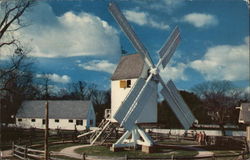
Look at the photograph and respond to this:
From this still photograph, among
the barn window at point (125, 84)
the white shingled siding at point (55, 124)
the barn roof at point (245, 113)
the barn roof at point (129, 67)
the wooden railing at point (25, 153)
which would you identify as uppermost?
the barn roof at point (129, 67)

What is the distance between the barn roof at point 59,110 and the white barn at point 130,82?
21032mm

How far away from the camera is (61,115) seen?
41.2 meters

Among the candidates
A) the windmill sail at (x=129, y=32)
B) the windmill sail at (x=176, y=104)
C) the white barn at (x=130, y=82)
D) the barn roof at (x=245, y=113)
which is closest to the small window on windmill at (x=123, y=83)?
the white barn at (x=130, y=82)

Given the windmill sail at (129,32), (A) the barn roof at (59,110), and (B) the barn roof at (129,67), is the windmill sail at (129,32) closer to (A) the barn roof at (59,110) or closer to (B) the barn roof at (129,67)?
(B) the barn roof at (129,67)

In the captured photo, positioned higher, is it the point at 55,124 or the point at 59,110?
the point at 59,110

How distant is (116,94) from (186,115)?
4.50 m

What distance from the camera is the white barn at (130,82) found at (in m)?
18.8

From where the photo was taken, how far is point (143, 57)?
60.1 feet

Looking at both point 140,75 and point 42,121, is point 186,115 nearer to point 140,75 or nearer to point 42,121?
point 140,75

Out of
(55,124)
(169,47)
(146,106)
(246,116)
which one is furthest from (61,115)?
(169,47)

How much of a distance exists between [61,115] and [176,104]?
2488cm

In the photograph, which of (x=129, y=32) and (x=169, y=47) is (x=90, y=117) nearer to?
(x=169, y=47)

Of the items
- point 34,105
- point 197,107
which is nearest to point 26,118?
point 34,105

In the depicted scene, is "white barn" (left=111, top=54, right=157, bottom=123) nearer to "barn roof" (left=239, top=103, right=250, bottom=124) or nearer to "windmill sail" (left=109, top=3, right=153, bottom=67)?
"windmill sail" (left=109, top=3, right=153, bottom=67)
